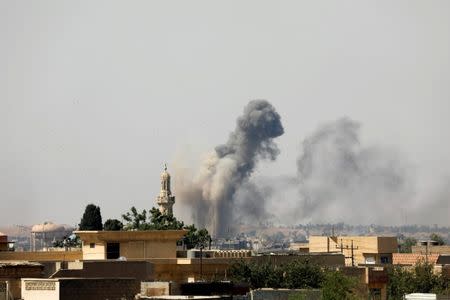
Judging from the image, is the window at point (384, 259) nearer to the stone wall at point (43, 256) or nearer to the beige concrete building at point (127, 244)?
the stone wall at point (43, 256)

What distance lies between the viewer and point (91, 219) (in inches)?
4609

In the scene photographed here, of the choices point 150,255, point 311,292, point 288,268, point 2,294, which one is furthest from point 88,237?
point 2,294

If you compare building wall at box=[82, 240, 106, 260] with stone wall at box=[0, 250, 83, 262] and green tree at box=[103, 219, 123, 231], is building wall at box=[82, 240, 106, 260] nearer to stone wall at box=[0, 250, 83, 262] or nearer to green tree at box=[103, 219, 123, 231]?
stone wall at box=[0, 250, 83, 262]

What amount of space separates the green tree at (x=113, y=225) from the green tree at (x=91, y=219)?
426 centimetres

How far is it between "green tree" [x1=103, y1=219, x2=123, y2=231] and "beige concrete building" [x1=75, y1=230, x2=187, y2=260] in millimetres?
47193

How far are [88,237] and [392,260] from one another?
4724 centimetres

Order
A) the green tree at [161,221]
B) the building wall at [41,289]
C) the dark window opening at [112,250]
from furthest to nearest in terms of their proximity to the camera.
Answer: the green tree at [161,221]
the dark window opening at [112,250]
the building wall at [41,289]

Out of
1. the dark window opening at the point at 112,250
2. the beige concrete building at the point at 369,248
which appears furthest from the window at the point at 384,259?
the dark window opening at the point at 112,250

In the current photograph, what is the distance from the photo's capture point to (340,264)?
287 feet

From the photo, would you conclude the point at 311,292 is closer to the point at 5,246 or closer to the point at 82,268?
the point at 82,268

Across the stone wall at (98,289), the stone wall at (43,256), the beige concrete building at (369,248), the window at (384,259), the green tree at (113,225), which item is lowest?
the stone wall at (98,289)

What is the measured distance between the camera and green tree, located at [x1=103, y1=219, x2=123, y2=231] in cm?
12419

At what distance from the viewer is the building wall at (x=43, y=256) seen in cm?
7538

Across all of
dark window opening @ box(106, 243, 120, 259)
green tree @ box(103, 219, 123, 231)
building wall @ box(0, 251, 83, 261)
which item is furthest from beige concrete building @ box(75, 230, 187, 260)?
green tree @ box(103, 219, 123, 231)
